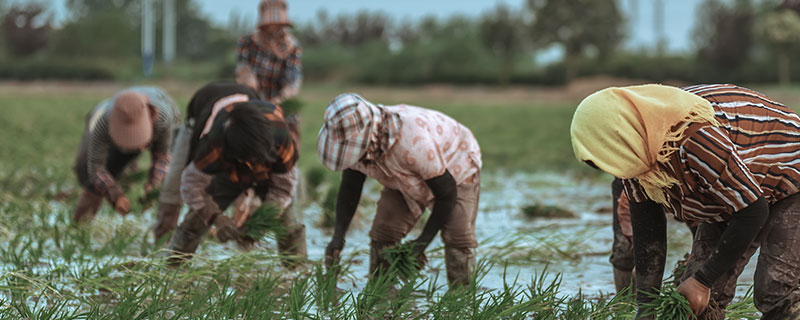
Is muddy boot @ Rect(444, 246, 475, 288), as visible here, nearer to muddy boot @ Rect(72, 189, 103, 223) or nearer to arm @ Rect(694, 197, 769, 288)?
arm @ Rect(694, 197, 769, 288)

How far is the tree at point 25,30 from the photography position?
143ft

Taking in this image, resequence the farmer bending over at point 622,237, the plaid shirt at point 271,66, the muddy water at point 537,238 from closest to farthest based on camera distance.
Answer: the farmer bending over at point 622,237, the muddy water at point 537,238, the plaid shirt at point 271,66

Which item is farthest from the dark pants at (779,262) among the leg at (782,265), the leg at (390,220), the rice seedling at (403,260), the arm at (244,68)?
the arm at (244,68)

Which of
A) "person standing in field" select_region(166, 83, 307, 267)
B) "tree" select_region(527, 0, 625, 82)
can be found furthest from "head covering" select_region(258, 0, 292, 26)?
"tree" select_region(527, 0, 625, 82)

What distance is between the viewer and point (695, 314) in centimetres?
318

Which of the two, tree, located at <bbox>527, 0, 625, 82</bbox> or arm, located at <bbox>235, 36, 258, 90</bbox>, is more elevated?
arm, located at <bbox>235, 36, 258, 90</bbox>

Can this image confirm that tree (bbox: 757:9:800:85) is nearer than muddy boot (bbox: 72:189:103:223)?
No

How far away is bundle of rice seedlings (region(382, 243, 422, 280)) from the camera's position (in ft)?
13.6

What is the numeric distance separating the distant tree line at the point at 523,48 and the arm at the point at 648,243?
2958 centimetres

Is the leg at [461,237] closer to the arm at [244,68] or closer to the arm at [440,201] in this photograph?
the arm at [440,201]

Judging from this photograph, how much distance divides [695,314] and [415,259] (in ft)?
4.40

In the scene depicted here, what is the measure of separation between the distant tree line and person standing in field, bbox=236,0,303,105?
25.5m

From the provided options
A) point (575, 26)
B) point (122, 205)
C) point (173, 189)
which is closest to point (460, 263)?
point (173, 189)

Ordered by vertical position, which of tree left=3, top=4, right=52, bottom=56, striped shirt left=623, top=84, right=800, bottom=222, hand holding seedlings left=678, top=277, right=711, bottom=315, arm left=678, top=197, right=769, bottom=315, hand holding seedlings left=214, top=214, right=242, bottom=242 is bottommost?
tree left=3, top=4, right=52, bottom=56
